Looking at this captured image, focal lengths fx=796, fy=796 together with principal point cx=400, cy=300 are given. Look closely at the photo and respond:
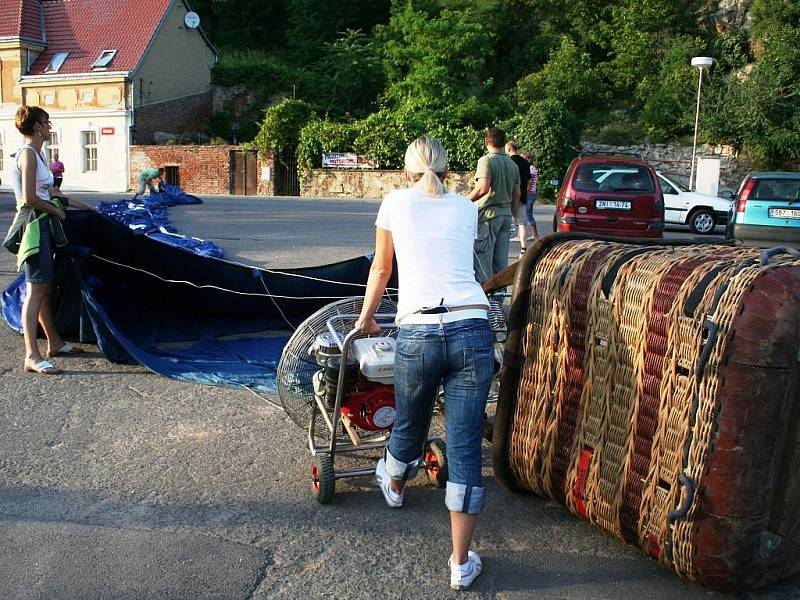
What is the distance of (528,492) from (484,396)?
41.9 inches

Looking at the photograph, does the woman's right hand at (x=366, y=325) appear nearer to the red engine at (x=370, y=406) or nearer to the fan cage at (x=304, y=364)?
the red engine at (x=370, y=406)

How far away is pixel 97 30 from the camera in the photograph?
42.7 meters

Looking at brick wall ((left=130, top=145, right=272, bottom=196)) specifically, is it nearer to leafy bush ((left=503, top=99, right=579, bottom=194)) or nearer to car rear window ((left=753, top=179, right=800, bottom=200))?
leafy bush ((left=503, top=99, right=579, bottom=194))

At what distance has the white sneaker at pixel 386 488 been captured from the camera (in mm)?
3953

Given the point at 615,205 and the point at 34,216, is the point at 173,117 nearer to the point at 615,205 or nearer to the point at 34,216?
the point at 615,205

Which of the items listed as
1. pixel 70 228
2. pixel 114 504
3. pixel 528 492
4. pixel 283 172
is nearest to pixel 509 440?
pixel 528 492

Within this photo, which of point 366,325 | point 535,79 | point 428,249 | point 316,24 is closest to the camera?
point 428,249

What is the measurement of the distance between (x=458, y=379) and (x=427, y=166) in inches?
36.6

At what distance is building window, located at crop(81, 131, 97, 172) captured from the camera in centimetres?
4153

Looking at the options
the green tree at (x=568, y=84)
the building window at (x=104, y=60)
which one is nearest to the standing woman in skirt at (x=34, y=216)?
the green tree at (x=568, y=84)

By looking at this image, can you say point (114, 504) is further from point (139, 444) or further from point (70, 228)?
point (70, 228)

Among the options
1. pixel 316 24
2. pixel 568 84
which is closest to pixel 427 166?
pixel 568 84

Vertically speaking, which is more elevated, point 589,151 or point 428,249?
point 589,151

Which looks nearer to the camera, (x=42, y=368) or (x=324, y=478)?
(x=324, y=478)
